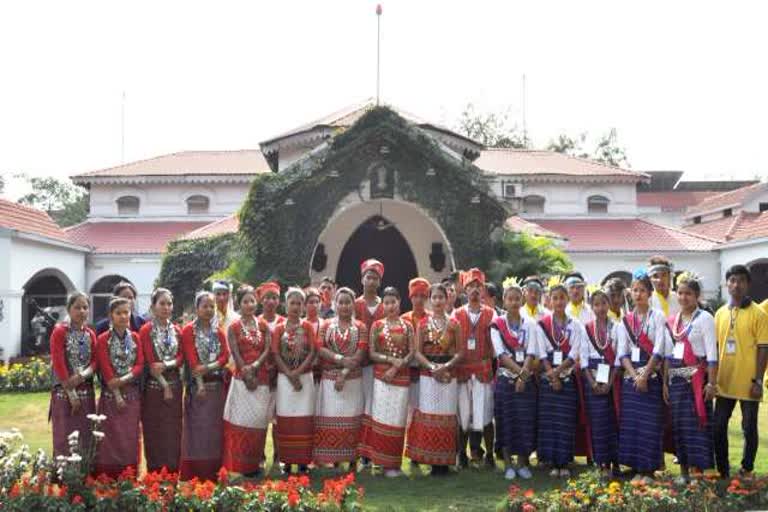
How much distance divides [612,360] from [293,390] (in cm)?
310

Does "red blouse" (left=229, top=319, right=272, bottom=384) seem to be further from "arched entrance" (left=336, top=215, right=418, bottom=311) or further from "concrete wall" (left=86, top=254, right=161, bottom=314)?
"concrete wall" (left=86, top=254, right=161, bottom=314)

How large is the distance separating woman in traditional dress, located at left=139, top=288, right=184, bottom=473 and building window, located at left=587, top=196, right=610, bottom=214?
74.6 ft

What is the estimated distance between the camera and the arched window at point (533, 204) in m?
27.5

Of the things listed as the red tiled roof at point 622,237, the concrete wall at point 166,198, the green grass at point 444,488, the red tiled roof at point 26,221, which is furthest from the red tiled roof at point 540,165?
the green grass at point 444,488

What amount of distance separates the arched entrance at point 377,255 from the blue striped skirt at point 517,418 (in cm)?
1219

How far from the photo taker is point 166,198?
1104 inches

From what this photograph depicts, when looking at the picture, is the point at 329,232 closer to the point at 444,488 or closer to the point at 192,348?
the point at 192,348

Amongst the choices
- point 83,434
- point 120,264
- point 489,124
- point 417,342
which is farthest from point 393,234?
point 489,124

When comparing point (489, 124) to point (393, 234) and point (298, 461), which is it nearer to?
point (393, 234)

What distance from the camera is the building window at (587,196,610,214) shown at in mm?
27672

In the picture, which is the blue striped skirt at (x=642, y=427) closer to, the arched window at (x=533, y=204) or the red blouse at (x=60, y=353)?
the red blouse at (x=60, y=353)

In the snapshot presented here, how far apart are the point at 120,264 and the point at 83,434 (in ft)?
64.3

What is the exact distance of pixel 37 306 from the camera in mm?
22547

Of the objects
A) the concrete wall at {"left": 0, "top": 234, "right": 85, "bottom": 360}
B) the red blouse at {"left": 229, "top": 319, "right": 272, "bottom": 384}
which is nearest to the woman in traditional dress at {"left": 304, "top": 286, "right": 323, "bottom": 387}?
the red blouse at {"left": 229, "top": 319, "right": 272, "bottom": 384}
